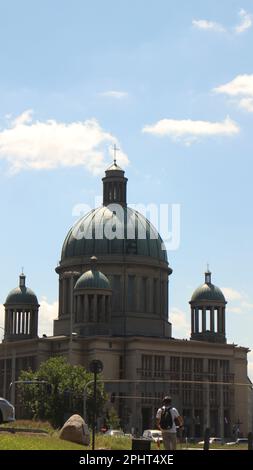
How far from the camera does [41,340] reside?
122m

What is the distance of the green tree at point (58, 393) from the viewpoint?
9288 centimetres

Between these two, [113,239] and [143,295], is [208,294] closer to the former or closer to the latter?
[143,295]

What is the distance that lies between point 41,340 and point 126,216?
19.7 m

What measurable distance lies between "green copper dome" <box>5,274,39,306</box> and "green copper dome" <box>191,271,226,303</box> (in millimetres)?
20975

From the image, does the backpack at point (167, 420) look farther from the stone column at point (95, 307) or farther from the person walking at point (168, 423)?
the stone column at point (95, 307)

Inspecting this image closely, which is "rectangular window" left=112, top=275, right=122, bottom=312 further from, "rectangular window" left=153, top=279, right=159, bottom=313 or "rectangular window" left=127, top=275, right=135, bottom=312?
"rectangular window" left=153, top=279, right=159, bottom=313

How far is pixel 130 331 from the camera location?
12388 cm

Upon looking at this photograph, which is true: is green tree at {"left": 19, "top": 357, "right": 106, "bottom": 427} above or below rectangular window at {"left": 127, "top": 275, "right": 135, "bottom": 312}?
below

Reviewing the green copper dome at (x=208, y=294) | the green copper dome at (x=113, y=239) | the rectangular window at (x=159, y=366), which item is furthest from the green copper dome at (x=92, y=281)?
the green copper dome at (x=208, y=294)

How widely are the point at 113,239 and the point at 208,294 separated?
14.6 metres

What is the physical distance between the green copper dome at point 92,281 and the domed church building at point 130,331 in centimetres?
13

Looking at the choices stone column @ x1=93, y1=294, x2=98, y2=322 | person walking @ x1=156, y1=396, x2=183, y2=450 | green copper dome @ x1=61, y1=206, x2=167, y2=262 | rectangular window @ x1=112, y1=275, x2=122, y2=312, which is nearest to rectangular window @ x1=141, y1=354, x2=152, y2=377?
stone column @ x1=93, y1=294, x2=98, y2=322

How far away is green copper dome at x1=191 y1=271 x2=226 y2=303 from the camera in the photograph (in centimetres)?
13200
